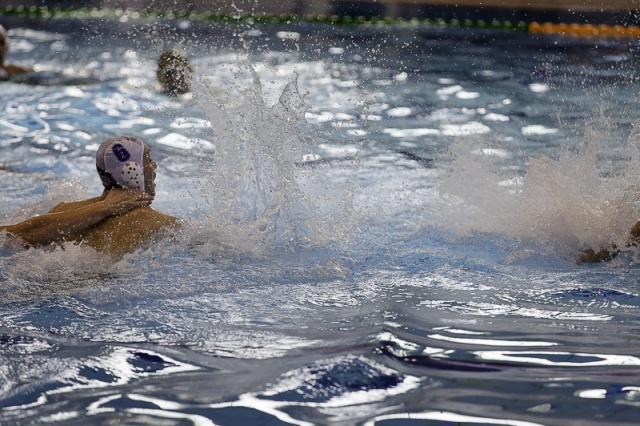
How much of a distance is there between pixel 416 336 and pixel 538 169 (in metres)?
1.81

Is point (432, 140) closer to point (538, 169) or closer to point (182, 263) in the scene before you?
point (538, 169)

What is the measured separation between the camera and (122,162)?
3.73m

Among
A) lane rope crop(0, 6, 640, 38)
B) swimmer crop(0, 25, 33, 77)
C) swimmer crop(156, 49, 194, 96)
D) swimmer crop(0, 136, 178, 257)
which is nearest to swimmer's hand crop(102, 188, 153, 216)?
swimmer crop(0, 136, 178, 257)

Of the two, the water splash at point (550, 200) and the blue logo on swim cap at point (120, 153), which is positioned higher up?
the blue logo on swim cap at point (120, 153)

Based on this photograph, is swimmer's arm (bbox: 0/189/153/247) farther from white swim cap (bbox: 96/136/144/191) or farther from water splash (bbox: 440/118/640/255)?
water splash (bbox: 440/118/640/255)

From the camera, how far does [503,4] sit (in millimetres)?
12297

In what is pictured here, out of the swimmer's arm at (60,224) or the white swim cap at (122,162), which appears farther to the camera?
the white swim cap at (122,162)

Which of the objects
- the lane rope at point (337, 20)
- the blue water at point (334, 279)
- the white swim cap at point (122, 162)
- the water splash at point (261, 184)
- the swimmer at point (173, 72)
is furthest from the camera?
the lane rope at point (337, 20)

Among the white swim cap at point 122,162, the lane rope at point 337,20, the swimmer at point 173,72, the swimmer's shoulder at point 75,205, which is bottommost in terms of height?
the swimmer's shoulder at point 75,205

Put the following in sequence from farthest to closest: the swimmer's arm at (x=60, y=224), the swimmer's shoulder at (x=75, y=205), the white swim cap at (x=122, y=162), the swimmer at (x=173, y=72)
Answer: the swimmer at (x=173, y=72)
the swimmer's shoulder at (x=75, y=205)
the white swim cap at (x=122, y=162)
the swimmer's arm at (x=60, y=224)

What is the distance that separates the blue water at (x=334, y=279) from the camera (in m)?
2.42

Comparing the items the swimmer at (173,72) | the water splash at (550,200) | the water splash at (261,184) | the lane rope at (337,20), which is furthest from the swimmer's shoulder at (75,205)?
the lane rope at (337,20)

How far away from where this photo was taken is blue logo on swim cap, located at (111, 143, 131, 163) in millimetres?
3721

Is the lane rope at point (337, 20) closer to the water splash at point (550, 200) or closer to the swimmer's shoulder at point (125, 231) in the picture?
the water splash at point (550, 200)
